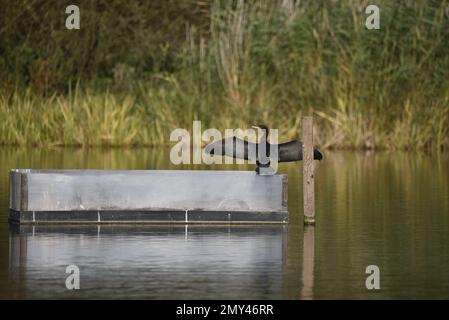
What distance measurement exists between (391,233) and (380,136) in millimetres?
18684

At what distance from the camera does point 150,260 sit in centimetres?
1634

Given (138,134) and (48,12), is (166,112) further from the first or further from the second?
(48,12)

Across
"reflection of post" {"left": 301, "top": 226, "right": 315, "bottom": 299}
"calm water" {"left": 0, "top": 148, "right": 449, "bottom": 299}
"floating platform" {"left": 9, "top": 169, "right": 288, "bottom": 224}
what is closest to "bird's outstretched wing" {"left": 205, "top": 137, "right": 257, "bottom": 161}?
"floating platform" {"left": 9, "top": 169, "right": 288, "bottom": 224}

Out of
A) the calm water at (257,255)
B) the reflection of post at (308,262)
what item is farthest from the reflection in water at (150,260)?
the reflection of post at (308,262)

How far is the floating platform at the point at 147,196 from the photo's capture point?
19906 millimetres

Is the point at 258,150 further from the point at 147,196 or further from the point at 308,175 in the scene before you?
the point at 147,196

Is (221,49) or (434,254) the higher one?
(221,49)

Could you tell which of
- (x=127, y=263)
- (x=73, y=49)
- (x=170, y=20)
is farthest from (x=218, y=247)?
(x=170, y=20)

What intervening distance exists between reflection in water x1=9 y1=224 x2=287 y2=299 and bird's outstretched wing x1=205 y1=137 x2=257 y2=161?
105cm

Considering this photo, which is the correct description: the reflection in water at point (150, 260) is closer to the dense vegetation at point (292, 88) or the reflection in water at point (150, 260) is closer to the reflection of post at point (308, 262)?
the reflection of post at point (308, 262)

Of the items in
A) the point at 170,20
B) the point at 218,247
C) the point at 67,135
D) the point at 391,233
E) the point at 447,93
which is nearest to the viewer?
the point at 218,247

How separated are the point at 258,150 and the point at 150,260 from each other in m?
4.38

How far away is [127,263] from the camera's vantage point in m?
16.0

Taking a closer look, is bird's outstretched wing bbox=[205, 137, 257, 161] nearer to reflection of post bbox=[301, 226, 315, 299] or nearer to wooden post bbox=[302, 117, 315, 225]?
wooden post bbox=[302, 117, 315, 225]
